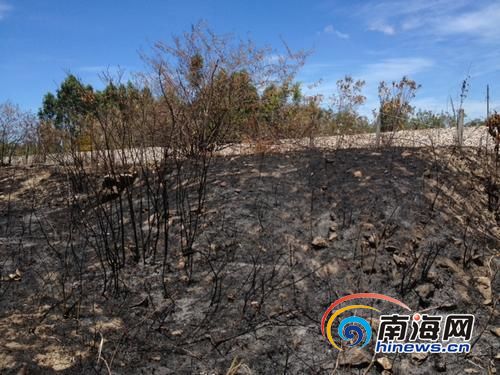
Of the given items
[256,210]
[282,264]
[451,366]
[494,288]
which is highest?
[256,210]

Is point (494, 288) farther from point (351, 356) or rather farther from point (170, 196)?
point (170, 196)

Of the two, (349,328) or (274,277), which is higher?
(274,277)

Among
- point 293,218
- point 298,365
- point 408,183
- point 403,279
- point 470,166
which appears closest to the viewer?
point 298,365

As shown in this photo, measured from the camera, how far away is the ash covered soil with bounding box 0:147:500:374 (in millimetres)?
2926

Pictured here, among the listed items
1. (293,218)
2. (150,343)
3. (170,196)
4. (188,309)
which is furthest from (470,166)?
(150,343)

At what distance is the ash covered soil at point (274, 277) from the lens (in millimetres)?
2926

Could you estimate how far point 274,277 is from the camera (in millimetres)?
3531

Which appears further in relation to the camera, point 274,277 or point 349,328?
point 274,277

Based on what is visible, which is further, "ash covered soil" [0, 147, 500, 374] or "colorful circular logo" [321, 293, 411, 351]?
"colorful circular logo" [321, 293, 411, 351]

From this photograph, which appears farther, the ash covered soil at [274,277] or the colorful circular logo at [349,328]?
the colorful circular logo at [349,328]

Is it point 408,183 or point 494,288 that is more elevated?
point 408,183

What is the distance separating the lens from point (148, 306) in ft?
11.0

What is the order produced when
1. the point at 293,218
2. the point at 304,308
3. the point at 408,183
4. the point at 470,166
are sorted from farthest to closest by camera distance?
the point at 470,166 < the point at 408,183 < the point at 293,218 < the point at 304,308

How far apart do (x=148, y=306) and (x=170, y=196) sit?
5.42 feet
